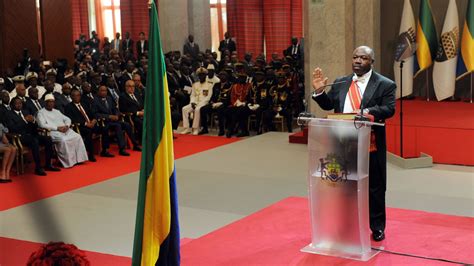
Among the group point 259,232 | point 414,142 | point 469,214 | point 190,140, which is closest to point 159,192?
point 259,232

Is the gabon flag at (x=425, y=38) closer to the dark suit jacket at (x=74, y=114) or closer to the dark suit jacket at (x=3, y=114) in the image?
the dark suit jacket at (x=74, y=114)

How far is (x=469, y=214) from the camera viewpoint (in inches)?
311

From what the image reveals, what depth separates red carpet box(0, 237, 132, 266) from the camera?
6598mm

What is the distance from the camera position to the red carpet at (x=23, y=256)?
6598mm

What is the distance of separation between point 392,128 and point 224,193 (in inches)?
118

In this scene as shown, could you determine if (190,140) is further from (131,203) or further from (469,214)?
(469,214)

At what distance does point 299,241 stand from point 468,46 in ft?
27.4

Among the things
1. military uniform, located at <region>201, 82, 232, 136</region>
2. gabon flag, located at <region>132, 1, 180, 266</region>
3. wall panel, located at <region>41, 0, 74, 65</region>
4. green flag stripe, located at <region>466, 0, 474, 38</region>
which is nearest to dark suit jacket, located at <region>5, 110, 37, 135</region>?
military uniform, located at <region>201, 82, 232, 136</region>

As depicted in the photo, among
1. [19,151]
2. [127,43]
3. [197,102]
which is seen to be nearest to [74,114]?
[19,151]

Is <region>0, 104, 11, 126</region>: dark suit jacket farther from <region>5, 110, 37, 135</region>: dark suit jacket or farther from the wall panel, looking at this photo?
the wall panel

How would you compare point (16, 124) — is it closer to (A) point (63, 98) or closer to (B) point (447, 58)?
(A) point (63, 98)

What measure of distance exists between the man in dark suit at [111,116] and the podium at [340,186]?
6523mm

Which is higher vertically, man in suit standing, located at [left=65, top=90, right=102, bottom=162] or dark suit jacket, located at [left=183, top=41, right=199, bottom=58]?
dark suit jacket, located at [left=183, top=41, right=199, bottom=58]

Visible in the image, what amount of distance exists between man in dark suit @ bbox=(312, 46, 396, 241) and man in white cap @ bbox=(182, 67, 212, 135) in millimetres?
7886
